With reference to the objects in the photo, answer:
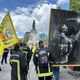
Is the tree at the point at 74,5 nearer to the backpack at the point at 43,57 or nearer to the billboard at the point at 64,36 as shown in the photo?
the billboard at the point at 64,36

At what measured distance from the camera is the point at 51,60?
1398 centimetres

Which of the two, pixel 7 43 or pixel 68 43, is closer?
pixel 68 43

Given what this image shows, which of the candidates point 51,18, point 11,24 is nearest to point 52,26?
point 51,18

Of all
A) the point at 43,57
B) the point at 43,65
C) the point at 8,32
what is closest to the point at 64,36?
the point at 43,57

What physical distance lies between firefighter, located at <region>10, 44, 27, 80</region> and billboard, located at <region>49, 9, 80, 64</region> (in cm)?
131

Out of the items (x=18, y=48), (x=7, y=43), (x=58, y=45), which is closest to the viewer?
(x=18, y=48)

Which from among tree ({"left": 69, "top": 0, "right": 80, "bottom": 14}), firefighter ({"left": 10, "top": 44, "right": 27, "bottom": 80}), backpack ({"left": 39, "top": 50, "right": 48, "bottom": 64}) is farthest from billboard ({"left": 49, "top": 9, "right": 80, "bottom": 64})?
tree ({"left": 69, "top": 0, "right": 80, "bottom": 14})

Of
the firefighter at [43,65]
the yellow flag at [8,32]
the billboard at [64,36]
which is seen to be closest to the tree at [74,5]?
the yellow flag at [8,32]

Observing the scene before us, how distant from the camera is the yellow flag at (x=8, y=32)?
21.0 meters

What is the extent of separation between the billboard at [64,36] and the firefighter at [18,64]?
1307 mm

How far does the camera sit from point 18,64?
12820mm

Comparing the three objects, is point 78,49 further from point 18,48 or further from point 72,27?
point 18,48

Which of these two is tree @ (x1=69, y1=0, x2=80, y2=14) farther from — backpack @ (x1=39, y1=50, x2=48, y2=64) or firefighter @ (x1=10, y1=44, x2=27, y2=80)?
firefighter @ (x1=10, y1=44, x2=27, y2=80)

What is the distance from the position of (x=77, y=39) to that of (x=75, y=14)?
0.78 m
